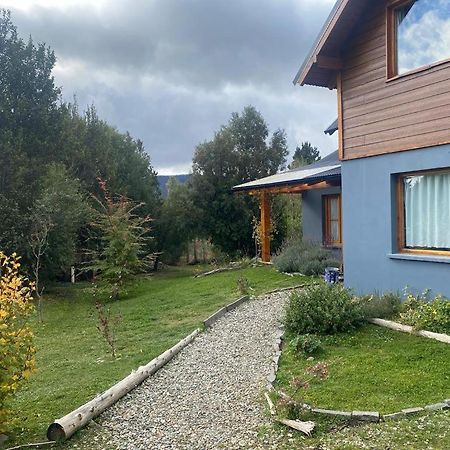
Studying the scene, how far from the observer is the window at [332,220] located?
17406 mm

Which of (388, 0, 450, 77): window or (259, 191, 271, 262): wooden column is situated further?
(259, 191, 271, 262): wooden column

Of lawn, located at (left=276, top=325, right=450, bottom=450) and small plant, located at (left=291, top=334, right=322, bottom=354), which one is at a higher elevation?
small plant, located at (left=291, top=334, right=322, bottom=354)

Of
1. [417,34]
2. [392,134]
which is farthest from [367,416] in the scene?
[417,34]

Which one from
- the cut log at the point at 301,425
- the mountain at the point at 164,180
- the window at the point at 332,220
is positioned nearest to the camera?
the cut log at the point at 301,425

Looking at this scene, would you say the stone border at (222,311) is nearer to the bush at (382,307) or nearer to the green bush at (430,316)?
the bush at (382,307)

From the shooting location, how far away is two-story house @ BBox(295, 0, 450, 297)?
793cm

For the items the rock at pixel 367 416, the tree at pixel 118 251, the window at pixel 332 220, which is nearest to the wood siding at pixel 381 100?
the rock at pixel 367 416

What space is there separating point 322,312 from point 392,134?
142 inches

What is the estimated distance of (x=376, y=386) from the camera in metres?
5.41

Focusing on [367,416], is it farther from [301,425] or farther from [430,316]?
[430,316]

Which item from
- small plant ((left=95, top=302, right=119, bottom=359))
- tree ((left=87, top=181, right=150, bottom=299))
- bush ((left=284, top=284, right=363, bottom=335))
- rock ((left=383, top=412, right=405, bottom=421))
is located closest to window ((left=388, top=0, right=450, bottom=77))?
bush ((left=284, top=284, right=363, bottom=335))

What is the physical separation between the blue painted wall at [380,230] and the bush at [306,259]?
4.46 metres

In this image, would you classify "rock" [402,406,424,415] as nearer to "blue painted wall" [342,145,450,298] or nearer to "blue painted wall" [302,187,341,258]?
"blue painted wall" [342,145,450,298]

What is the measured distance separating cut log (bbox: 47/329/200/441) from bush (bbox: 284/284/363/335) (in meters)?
2.08
